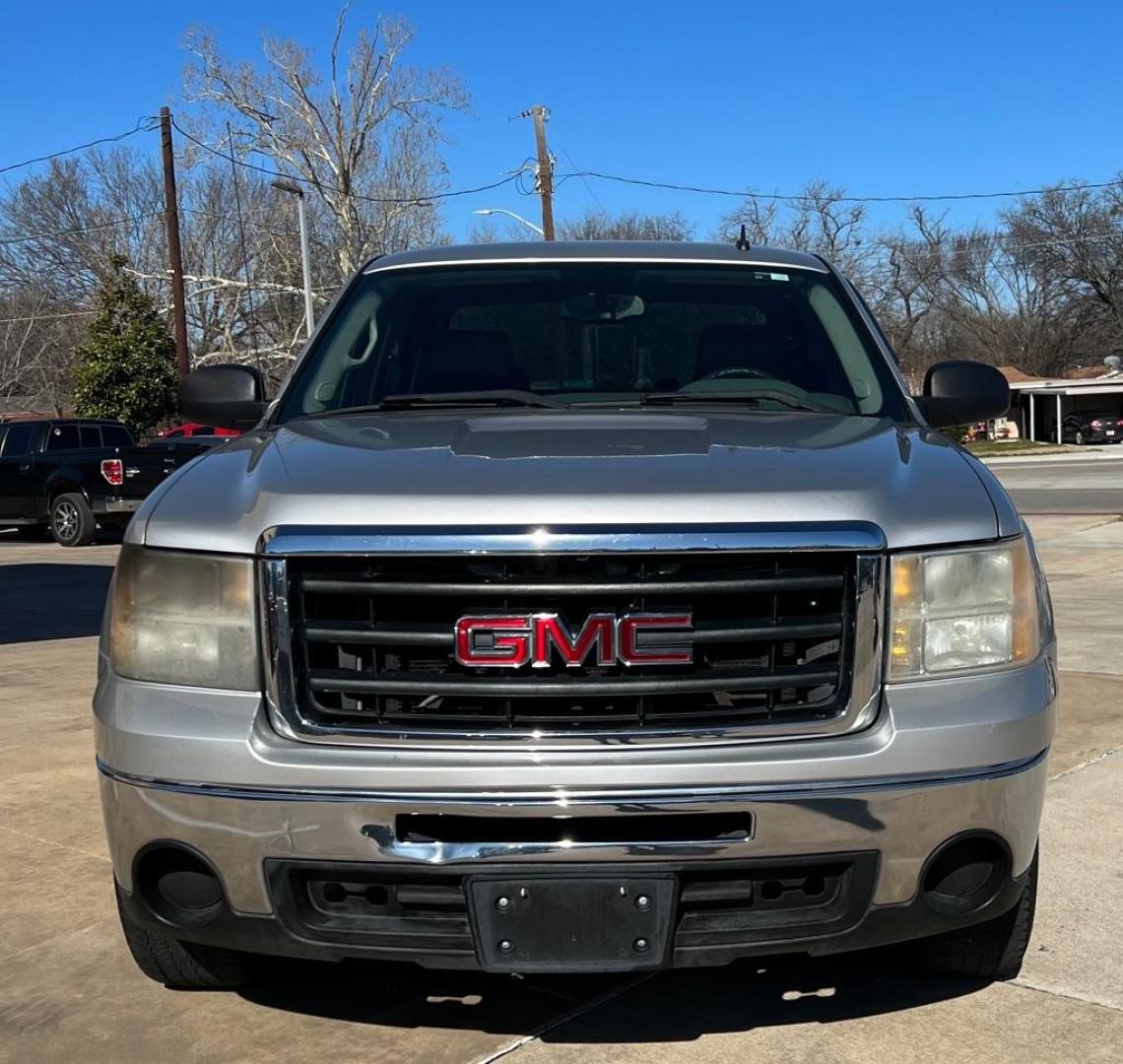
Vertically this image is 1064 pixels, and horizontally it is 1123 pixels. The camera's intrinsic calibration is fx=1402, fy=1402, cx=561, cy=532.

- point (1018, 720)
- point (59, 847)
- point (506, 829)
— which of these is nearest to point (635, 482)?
point (506, 829)

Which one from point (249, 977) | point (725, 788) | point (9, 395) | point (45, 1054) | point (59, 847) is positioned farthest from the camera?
point (9, 395)

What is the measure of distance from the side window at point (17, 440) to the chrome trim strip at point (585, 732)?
1735cm

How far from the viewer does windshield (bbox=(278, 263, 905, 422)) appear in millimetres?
3973

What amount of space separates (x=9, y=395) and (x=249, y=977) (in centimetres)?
5510

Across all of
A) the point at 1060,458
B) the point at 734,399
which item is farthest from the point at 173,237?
the point at 1060,458

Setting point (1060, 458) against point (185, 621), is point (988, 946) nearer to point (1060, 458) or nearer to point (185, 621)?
point (185, 621)

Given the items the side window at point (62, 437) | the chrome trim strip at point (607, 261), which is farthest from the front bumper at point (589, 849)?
the side window at point (62, 437)

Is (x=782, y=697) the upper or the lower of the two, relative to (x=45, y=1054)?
upper

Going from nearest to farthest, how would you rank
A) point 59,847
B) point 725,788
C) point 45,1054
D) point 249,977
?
1. point 725,788
2. point 45,1054
3. point 249,977
4. point 59,847

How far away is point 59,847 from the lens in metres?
4.54

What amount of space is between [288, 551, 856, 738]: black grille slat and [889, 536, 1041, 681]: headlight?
119 mm

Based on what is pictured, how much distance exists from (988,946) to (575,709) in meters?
1.25

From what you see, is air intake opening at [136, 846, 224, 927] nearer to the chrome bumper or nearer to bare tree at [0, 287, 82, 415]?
the chrome bumper

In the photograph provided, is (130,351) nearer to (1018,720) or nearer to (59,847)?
(59,847)
